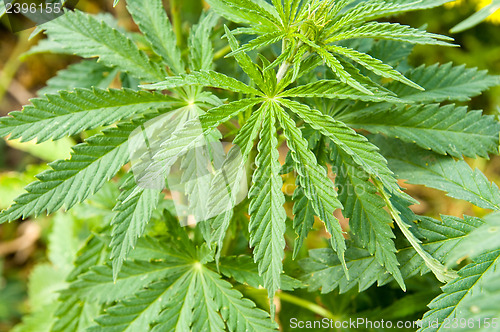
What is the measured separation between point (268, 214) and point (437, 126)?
0.64 metres

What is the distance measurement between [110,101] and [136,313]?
63 cm

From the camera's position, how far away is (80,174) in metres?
1.03

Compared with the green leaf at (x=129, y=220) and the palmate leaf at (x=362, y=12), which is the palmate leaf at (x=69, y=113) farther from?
the palmate leaf at (x=362, y=12)

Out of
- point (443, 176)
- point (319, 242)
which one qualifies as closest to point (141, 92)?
point (443, 176)

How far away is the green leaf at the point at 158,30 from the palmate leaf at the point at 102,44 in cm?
5

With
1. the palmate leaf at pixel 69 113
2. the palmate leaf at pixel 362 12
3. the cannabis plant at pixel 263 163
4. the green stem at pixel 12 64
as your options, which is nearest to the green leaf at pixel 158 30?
the cannabis plant at pixel 263 163

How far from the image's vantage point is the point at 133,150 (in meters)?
1.05

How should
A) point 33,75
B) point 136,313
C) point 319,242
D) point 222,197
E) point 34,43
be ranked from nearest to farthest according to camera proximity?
point 222,197, point 136,313, point 319,242, point 34,43, point 33,75

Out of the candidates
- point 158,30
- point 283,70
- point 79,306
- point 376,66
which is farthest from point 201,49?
point 79,306

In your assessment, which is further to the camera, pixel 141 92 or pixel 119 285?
pixel 119 285

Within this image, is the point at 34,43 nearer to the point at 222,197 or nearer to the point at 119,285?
the point at 119,285

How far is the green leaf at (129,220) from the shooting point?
996mm

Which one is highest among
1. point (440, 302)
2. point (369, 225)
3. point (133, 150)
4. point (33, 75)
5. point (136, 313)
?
point (33, 75)

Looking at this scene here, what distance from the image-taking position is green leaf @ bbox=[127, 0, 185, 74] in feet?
3.95
